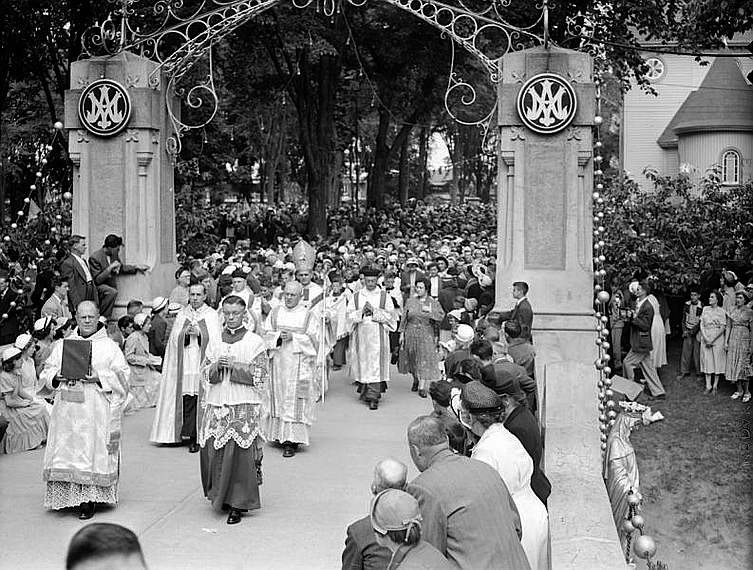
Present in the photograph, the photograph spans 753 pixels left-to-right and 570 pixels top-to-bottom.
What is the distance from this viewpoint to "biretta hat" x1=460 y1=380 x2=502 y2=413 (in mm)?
6340

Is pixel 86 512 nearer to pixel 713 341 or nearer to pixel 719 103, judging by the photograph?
pixel 713 341

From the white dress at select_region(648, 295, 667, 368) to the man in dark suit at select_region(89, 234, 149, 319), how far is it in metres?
9.56

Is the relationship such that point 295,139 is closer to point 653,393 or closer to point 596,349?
point 653,393

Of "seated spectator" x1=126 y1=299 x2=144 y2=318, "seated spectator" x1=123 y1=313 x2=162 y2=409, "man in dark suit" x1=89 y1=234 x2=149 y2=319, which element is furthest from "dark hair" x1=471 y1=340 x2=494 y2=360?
"man in dark suit" x1=89 y1=234 x2=149 y2=319

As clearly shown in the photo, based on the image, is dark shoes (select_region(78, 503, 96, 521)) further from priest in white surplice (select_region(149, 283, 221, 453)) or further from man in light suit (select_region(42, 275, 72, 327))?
man in light suit (select_region(42, 275, 72, 327))

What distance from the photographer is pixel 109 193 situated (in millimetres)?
15844

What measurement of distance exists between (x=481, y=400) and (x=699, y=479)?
39.2ft

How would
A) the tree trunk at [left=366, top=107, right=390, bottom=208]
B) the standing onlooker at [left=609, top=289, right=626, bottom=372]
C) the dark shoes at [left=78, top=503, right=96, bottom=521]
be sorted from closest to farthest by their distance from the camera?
the dark shoes at [left=78, top=503, right=96, bottom=521], the standing onlooker at [left=609, top=289, right=626, bottom=372], the tree trunk at [left=366, top=107, right=390, bottom=208]

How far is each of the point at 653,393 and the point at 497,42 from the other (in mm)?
11936

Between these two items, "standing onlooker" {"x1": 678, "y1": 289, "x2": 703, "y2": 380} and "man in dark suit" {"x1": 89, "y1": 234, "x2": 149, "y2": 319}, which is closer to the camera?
"man in dark suit" {"x1": 89, "y1": 234, "x2": 149, "y2": 319}

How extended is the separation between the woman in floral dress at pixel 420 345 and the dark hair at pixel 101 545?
12.0 meters

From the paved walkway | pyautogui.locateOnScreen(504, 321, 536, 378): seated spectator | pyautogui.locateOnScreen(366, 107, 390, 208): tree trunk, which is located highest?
pyautogui.locateOnScreen(366, 107, 390, 208): tree trunk

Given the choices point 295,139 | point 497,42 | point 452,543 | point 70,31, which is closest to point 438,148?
point 295,139

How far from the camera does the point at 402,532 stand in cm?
445
